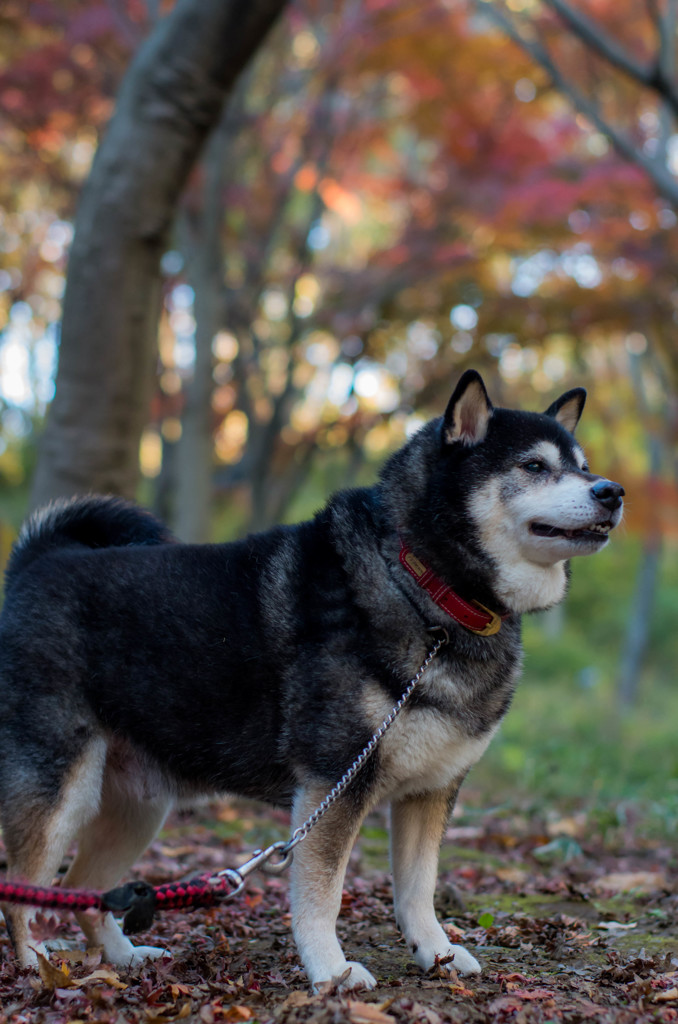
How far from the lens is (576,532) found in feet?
9.64

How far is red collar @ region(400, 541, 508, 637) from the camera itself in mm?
2965

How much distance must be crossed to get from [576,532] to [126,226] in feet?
→ 11.0

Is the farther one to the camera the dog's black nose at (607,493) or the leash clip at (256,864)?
the dog's black nose at (607,493)

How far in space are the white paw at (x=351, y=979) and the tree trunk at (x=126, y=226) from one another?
3142 millimetres

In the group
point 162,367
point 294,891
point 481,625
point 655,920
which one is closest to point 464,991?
point 294,891

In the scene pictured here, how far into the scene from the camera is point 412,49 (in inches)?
349

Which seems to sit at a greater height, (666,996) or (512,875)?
(666,996)

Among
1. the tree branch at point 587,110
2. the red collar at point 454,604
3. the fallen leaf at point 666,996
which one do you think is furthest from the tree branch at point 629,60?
the fallen leaf at point 666,996

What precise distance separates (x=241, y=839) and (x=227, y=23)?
15.1ft

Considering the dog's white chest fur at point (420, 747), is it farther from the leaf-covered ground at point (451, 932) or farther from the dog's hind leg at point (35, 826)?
the dog's hind leg at point (35, 826)

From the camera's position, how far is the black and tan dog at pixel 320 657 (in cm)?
288

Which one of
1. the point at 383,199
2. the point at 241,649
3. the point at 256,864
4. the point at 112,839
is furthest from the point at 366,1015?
the point at 383,199

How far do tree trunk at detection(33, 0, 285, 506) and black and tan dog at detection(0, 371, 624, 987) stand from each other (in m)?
2.01

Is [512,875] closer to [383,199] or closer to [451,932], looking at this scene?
[451,932]
